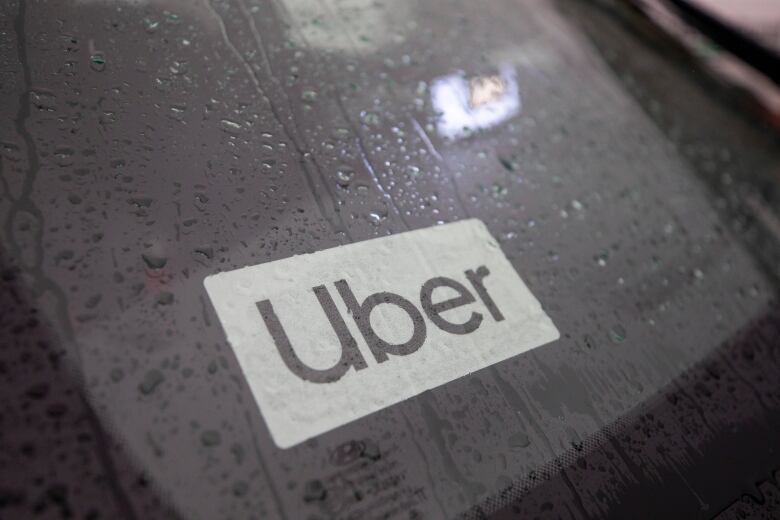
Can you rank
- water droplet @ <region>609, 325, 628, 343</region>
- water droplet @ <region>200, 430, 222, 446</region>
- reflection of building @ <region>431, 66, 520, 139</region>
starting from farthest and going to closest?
reflection of building @ <region>431, 66, 520, 139</region>, water droplet @ <region>609, 325, 628, 343</region>, water droplet @ <region>200, 430, 222, 446</region>

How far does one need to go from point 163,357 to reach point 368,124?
0.48 m

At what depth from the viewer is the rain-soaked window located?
563 millimetres

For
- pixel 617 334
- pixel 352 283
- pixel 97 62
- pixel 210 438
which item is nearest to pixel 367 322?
pixel 352 283

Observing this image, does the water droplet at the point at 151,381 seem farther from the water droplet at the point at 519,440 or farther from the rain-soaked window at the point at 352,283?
the water droplet at the point at 519,440

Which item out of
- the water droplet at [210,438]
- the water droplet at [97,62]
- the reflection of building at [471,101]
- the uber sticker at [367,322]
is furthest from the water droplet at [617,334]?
the water droplet at [97,62]

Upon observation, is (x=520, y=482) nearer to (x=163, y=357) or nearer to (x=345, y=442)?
(x=345, y=442)

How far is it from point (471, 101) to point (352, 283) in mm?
490

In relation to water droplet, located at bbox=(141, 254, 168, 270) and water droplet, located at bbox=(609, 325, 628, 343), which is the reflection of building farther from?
water droplet, located at bbox=(141, 254, 168, 270)

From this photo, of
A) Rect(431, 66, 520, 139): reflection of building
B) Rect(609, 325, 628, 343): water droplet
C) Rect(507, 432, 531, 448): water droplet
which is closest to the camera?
Rect(507, 432, 531, 448): water droplet

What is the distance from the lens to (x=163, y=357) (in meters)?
0.59

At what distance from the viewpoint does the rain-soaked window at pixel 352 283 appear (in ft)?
1.85

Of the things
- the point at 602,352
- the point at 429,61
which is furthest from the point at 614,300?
the point at 429,61

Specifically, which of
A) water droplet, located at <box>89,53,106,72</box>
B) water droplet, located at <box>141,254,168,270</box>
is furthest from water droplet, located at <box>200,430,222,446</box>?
water droplet, located at <box>89,53,106,72</box>

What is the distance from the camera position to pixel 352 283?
27.7 inches
